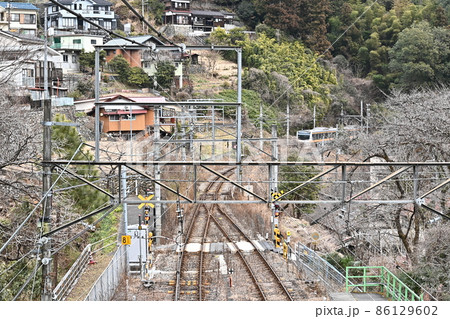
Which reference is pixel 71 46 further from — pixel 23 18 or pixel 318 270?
pixel 318 270

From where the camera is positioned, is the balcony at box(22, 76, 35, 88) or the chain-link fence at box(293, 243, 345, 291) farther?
the balcony at box(22, 76, 35, 88)

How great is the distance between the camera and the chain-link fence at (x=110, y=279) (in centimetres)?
761

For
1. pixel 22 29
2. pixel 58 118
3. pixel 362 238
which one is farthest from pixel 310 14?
pixel 58 118

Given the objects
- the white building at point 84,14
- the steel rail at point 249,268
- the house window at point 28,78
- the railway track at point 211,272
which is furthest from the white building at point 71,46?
the steel rail at point 249,268

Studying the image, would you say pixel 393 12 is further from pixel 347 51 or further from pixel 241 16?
pixel 241 16

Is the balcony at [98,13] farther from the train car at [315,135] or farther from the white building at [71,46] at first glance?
the train car at [315,135]

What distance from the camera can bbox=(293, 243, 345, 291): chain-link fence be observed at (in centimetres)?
935

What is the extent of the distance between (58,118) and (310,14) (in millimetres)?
28282

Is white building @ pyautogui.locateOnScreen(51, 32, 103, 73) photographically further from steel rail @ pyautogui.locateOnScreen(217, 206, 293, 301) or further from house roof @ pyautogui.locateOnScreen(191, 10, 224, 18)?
steel rail @ pyautogui.locateOnScreen(217, 206, 293, 301)

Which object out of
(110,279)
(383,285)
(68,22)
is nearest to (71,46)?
(68,22)

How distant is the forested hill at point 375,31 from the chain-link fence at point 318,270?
2271cm

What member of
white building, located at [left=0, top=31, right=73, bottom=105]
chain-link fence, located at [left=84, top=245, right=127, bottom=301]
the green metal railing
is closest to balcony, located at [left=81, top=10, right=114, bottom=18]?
white building, located at [left=0, top=31, right=73, bottom=105]

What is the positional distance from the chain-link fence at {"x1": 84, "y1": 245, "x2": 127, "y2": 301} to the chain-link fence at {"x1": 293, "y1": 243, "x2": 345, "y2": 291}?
3186 millimetres

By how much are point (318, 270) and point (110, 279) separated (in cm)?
354
